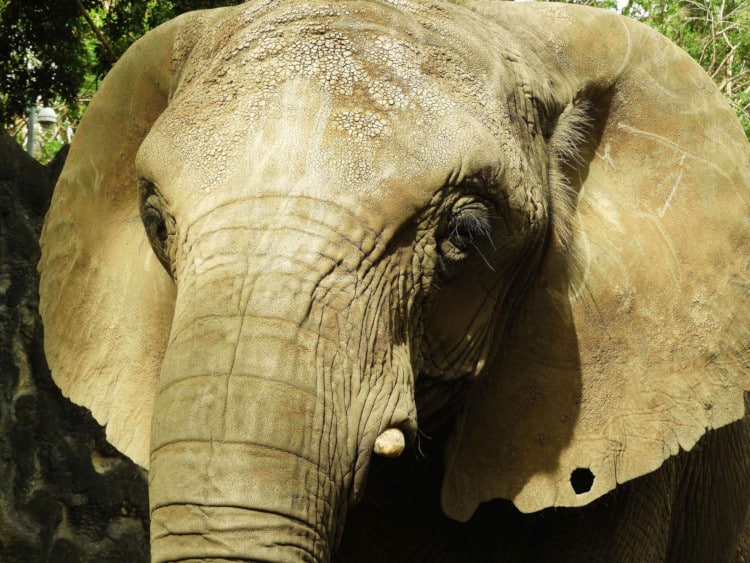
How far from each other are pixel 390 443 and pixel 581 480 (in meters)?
0.94

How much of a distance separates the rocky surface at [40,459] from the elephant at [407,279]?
1620 mm

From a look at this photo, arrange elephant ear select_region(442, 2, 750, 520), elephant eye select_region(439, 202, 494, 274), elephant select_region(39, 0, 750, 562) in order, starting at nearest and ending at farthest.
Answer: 1. elephant select_region(39, 0, 750, 562)
2. elephant eye select_region(439, 202, 494, 274)
3. elephant ear select_region(442, 2, 750, 520)

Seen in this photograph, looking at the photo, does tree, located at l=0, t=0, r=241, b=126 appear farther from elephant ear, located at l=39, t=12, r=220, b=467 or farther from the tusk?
the tusk

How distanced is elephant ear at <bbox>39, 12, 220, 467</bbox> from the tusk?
3.72 feet

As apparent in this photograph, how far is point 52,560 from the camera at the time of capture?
5.15 m

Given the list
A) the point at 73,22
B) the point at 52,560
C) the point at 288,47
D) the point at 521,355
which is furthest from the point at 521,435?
the point at 73,22

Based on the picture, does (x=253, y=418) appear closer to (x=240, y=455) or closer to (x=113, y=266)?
(x=240, y=455)

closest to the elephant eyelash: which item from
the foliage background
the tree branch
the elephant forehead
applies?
the elephant forehead

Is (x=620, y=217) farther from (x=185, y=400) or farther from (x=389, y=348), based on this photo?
(x=185, y=400)

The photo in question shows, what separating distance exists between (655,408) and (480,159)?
91cm

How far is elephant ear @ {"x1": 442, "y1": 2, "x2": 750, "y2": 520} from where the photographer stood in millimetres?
3025

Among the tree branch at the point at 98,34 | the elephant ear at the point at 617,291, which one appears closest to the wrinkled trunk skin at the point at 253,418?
the elephant ear at the point at 617,291

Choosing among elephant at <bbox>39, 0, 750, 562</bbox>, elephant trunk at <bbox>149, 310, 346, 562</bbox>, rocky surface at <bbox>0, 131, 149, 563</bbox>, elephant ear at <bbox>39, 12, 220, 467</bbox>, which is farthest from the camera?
rocky surface at <bbox>0, 131, 149, 563</bbox>

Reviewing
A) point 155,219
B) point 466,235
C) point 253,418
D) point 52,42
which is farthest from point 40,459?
point 253,418
